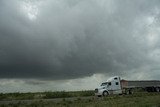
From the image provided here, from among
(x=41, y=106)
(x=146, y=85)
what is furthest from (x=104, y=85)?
(x=41, y=106)

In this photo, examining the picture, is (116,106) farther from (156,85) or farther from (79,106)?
(156,85)

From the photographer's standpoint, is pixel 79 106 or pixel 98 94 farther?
pixel 98 94

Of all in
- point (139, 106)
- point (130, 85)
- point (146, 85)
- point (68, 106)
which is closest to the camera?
point (139, 106)

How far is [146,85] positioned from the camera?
68.3 meters

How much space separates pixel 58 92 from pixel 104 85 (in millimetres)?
13896

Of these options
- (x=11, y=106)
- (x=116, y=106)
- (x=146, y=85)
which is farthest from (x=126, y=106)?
(x=146, y=85)

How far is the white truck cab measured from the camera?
5888 centimetres

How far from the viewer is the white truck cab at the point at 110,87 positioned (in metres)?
58.9

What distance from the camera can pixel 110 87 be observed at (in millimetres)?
59375

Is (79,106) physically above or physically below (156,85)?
below

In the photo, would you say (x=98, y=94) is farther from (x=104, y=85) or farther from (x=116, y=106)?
(x=116, y=106)

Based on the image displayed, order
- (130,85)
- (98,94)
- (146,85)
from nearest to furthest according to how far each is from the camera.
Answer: (98,94)
(130,85)
(146,85)

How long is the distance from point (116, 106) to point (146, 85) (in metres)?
40.2

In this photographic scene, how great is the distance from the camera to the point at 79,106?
30781mm
